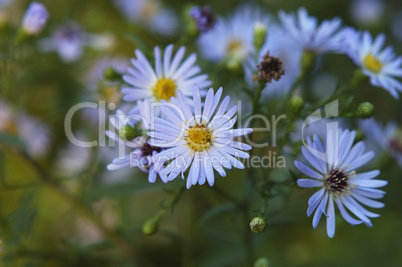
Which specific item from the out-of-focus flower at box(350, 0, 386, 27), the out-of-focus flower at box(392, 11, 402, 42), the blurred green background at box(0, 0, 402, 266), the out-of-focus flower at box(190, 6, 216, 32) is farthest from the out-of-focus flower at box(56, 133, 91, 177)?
the out-of-focus flower at box(392, 11, 402, 42)

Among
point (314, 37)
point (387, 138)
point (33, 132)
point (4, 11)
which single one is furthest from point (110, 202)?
point (387, 138)

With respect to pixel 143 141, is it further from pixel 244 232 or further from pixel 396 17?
pixel 396 17

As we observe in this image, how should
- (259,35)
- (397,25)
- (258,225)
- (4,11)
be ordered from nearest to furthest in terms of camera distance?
1. (258,225)
2. (259,35)
3. (4,11)
4. (397,25)

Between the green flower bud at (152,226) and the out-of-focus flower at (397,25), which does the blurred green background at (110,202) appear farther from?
the green flower bud at (152,226)

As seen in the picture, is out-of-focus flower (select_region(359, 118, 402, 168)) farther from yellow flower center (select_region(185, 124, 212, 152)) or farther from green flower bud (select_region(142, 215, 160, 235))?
green flower bud (select_region(142, 215, 160, 235))

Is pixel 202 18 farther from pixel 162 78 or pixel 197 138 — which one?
pixel 197 138
